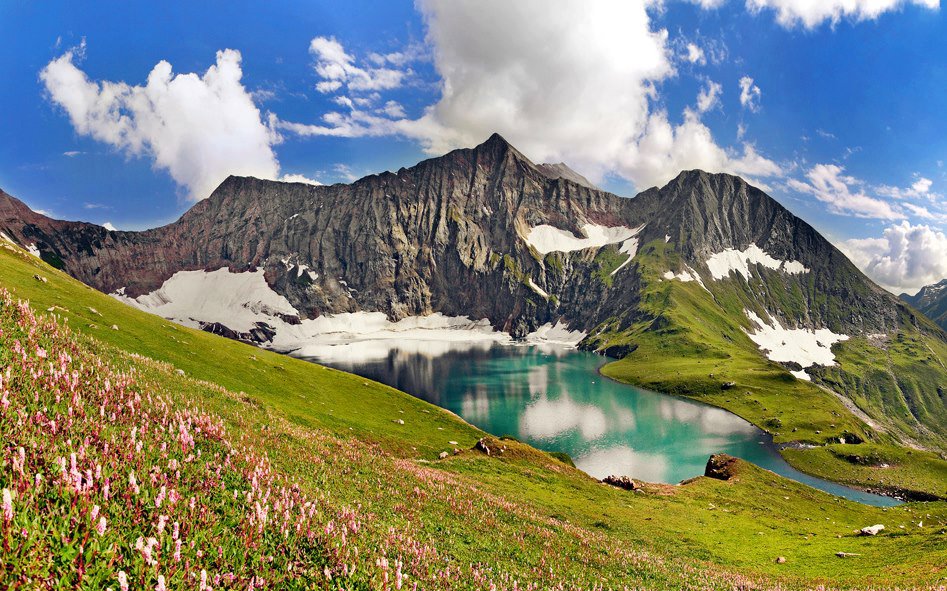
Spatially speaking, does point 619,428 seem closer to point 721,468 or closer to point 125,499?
point 721,468

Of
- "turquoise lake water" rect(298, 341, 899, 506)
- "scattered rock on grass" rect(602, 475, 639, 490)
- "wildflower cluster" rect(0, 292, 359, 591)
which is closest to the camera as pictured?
"wildflower cluster" rect(0, 292, 359, 591)

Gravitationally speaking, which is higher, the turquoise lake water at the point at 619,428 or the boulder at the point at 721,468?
the boulder at the point at 721,468

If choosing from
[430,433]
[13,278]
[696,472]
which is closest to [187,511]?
[430,433]

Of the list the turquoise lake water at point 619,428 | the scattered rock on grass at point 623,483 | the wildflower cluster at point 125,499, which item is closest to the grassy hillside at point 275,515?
the wildflower cluster at point 125,499

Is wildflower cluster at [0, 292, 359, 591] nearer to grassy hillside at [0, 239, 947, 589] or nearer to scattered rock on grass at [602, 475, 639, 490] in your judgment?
grassy hillside at [0, 239, 947, 589]

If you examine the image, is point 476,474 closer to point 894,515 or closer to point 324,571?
point 324,571

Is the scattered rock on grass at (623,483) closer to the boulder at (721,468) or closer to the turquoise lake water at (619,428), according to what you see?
the boulder at (721,468)

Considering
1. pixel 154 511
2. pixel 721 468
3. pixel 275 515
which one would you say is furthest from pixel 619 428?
pixel 154 511

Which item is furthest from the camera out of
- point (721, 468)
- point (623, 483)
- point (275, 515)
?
point (721, 468)

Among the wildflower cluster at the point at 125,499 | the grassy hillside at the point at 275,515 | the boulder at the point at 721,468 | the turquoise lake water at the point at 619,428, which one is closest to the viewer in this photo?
the wildflower cluster at the point at 125,499

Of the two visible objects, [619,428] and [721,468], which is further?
[619,428]

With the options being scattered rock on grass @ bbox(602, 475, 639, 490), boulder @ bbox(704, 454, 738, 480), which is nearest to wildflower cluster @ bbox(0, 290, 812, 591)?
scattered rock on grass @ bbox(602, 475, 639, 490)

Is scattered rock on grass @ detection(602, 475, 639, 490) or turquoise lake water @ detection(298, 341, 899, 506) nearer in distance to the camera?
scattered rock on grass @ detection(602, 475, 639, 490)

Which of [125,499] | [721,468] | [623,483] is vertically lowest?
[721,468]
